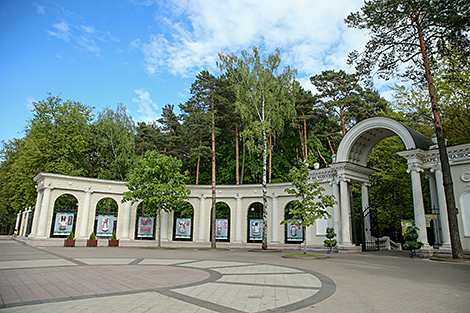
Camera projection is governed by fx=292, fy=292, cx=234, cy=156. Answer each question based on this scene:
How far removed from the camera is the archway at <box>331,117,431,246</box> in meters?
Answer: 18.3

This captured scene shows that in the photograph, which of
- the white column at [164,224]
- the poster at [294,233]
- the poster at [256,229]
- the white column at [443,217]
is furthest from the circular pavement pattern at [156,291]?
the white column at [164,224]

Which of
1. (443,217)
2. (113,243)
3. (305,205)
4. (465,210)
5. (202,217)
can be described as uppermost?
(305,205)

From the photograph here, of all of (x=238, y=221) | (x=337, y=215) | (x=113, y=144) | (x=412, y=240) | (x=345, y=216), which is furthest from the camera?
(x=113, y=144)

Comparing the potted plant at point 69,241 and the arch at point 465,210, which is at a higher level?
the arch at point 465,210

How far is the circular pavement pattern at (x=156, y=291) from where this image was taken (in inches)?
201

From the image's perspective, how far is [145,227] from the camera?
88.8 feet

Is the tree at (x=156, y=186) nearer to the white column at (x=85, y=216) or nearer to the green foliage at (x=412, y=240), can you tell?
the white column at (x=85, y=216)

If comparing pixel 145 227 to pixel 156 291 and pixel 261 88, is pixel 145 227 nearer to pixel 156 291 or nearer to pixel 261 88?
pixel 261 88

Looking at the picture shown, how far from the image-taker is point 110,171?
122 ft

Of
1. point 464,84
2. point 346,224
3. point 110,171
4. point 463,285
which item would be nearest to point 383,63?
point 464,84

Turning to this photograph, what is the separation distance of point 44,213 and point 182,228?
11570mm

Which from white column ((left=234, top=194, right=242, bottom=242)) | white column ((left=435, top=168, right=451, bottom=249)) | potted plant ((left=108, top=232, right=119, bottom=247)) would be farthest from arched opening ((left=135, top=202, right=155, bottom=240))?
white column ((left=435, top=168, right=451, bottom=249))

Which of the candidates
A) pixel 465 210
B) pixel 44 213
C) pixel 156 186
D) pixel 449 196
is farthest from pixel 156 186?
pixel 465 210

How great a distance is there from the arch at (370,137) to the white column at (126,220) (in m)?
19.0
